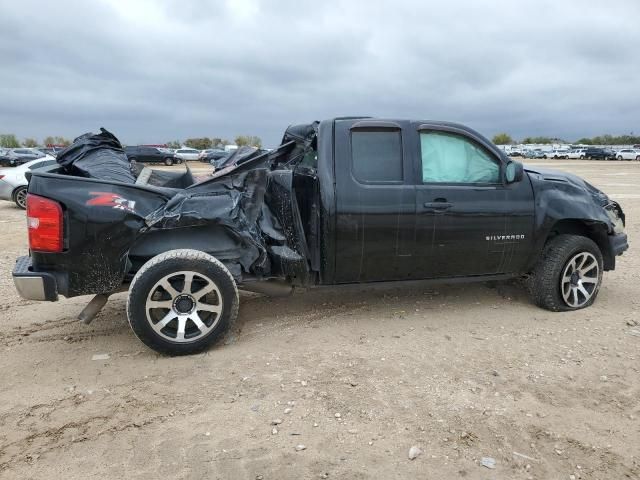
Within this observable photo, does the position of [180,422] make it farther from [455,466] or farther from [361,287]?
[361,287]

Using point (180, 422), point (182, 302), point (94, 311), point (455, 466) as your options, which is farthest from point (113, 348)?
point (455, 466)

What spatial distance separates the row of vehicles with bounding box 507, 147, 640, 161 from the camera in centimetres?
6086

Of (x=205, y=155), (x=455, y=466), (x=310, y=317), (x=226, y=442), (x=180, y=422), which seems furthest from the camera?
(x=205, y=155)

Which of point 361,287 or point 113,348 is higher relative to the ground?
point 361,287

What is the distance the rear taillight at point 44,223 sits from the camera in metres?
3.64

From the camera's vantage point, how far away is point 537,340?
4.36 m

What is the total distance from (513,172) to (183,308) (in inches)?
125

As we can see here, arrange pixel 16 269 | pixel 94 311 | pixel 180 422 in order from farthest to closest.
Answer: pixel 94 311, pixel 16 269, pixel 180 422

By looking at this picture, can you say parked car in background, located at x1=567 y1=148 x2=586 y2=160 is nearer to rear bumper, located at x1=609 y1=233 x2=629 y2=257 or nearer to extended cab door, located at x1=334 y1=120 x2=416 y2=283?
rear bumper, located at x1=609 y1=233 x2=629 y2=257

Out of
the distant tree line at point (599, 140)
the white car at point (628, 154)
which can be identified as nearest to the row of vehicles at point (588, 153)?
the white car at point (628, 154)

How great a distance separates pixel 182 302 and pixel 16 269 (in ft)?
4.15

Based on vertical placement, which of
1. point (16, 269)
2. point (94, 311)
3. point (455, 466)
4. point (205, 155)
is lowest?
point (455, 466)

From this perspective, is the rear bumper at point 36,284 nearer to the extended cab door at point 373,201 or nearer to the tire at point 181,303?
the tire at point 181,303

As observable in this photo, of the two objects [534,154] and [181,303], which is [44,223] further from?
[534,154]
